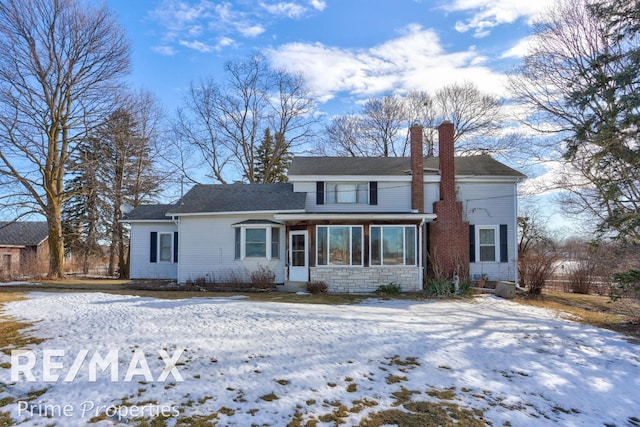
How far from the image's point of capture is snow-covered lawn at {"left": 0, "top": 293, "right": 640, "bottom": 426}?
441 centimetres

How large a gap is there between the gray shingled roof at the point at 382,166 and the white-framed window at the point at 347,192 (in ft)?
1.78

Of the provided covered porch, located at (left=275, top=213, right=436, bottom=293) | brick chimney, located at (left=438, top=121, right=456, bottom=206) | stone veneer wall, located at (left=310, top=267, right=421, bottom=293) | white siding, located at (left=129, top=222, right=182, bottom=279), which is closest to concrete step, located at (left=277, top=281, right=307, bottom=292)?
covered porch, located at (left=275, top=213, right=436, bottom=293)

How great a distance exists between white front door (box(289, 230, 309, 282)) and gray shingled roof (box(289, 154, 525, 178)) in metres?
3.63

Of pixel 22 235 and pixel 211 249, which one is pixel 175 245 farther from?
pixel 22 235

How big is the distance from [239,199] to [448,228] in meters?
9.12

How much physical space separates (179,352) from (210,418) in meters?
1.95

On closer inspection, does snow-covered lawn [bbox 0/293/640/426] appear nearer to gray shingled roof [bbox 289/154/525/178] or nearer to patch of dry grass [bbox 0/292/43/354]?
patch of dry grass [bbox 0/292/43/354]

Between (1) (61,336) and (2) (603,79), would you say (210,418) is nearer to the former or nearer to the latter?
(1) (61,336)

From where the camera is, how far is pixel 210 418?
4.12m

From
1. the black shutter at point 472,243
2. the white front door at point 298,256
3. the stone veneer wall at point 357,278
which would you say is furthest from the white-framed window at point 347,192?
the black shutter at point 472,243

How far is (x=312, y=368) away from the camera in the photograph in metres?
5.52

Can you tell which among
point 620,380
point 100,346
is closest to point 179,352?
point 100,346

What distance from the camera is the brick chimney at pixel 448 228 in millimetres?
15938

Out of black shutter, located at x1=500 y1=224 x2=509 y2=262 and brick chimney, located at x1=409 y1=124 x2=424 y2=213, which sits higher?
brick chimney, located at x1=409 y1=124 x2=424 y2=213
